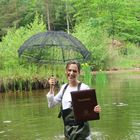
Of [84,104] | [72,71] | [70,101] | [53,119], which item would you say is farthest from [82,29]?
[84,104]

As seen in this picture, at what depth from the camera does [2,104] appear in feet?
63.4

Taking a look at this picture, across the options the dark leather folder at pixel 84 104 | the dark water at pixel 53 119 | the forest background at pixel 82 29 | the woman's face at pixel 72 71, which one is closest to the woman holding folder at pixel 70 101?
the woman's face at pixel 72 71

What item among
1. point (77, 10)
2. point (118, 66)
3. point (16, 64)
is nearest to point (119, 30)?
point (77, 10)

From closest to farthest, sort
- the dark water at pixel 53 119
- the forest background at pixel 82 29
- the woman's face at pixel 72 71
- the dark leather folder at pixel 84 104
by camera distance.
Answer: the dark leather folder at pixel 84 104
the woman's face at pixel 72 71
the dark water at pixel 53 119
the forest background at pixel 82 29

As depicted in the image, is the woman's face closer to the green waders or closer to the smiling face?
the smiling face

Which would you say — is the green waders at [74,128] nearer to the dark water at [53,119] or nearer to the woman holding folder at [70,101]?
the woman holding folder at [70,101]

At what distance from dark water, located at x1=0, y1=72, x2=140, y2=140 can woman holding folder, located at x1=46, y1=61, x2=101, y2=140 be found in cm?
370

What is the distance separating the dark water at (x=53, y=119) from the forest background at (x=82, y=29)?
5.13 meters

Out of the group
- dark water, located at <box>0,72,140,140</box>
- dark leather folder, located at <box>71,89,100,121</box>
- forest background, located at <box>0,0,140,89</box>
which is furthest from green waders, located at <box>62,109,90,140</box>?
forest background, located at <box>0,0,140,89</box>

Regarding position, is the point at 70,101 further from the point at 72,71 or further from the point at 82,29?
the point at 82,29

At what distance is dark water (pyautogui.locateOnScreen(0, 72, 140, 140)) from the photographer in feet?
39.0

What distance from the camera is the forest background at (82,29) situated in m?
26.4

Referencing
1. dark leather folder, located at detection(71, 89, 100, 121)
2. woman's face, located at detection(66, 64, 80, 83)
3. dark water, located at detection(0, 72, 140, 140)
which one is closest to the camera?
dark leather folder, located at detection(71, 89, 100, 121)

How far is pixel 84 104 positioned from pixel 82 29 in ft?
117
